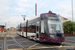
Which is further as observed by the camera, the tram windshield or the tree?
the tree

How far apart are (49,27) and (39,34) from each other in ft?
5.57

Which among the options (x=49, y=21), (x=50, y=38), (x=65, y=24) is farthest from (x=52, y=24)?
(x=65, y=24)

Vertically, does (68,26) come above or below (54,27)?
above

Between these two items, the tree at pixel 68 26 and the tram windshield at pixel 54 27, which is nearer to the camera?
the tram windshield at pixel 54 27

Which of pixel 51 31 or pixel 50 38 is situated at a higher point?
pixel 51 31

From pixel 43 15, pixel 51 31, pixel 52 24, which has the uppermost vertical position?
pixel 43 15

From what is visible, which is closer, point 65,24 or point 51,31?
point 51,31

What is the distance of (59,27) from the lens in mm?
11344

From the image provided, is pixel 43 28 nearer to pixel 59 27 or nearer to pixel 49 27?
pixel 49 27

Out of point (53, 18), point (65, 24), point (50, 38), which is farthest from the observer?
point (65, 24)

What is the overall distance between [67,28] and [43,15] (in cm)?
2398

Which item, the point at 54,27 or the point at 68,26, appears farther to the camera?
the point at 68,26

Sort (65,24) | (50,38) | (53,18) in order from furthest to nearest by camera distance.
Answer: (65,24) < (53,18) < (50,38)

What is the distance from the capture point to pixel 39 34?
12297mm
